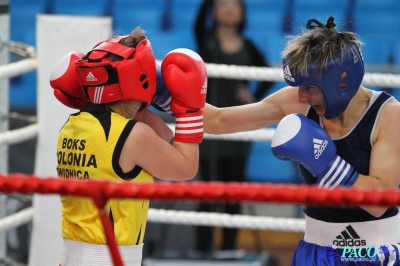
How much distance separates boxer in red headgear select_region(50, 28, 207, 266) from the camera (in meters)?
1.67

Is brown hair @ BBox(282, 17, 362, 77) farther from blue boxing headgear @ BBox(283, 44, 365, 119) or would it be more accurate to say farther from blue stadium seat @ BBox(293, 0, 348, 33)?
blue stadium seat @ BBox(293, 0, 348, 33)

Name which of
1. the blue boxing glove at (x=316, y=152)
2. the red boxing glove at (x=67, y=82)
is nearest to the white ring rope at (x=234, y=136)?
the red boxing glove at (x=67, y=82)

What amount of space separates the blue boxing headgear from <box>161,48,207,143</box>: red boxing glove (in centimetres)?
24

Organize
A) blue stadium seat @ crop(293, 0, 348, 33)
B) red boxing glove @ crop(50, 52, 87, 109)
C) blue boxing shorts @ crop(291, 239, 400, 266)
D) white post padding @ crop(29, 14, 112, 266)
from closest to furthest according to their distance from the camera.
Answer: blue boxing shorts @ crop(291, 239, 400, 266) → red boxing glove @ crop(50, 52, 87, 109) → white post padding @ crop(29, 14, 112, 266) → blue stadium seat @ crop(293, 0, 348, 33)

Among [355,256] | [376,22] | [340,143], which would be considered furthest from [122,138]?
[376,22]

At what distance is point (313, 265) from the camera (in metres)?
1.83

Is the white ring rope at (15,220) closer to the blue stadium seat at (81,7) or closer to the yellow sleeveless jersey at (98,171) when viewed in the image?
the yellow sleeveless jersey at (98,171)

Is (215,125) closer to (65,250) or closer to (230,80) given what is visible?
(65,250)

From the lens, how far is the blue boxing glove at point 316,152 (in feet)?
5.52

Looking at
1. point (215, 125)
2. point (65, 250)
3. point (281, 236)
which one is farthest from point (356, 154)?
point (281, 236)

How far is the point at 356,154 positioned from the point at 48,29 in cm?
124

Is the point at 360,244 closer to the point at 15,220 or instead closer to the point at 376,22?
A: the point at 15,220

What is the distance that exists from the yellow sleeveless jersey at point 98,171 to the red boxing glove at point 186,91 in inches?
6.0

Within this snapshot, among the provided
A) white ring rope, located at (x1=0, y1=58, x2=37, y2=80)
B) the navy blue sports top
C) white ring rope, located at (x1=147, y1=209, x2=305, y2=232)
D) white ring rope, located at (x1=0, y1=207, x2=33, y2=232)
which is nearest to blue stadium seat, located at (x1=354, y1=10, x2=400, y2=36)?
white ring rope, located at (x1=147, y1=209, x2=305, y2=232)
